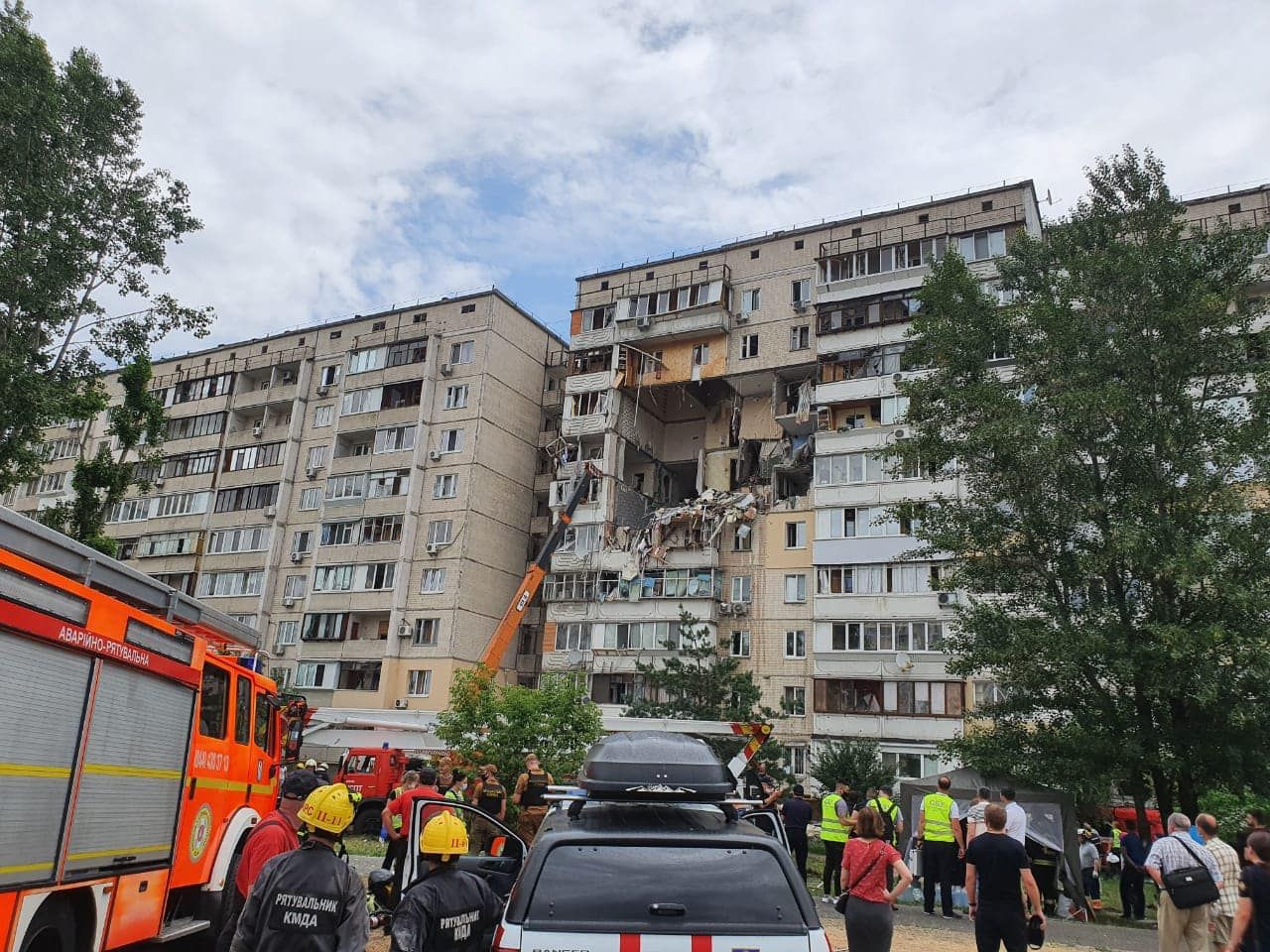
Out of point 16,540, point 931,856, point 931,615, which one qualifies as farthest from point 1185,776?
point 16,540

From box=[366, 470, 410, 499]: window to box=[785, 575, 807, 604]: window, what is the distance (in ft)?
64.9

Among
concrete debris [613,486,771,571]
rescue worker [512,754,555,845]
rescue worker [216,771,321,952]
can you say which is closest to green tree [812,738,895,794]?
concrete debris [613,486,771,571]

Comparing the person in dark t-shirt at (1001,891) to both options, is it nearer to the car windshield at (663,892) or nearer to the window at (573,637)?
the car windshield at (663,892)

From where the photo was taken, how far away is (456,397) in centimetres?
4825

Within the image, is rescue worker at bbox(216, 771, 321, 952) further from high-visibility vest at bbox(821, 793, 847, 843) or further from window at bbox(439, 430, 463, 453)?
window at bbox(439, 430, 463, 453)

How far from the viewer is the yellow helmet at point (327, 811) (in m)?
4.70

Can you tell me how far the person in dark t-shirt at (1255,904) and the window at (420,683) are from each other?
3924 cm

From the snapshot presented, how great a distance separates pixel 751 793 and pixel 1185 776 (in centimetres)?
1101

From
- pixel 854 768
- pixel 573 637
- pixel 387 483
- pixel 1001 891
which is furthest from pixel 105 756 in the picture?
pixel 387 483

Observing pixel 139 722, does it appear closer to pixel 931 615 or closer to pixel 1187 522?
pixel 1187 522

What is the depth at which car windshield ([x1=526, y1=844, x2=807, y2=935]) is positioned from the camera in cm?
454

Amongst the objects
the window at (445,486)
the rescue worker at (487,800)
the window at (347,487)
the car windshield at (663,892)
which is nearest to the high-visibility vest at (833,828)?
the rescue worker at (487,800)

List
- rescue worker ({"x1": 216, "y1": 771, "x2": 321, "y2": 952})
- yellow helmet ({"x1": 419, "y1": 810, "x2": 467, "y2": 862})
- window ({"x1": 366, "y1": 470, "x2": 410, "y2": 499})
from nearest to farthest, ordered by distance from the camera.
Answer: yellow helmet ({"x1": 419, "y1": 810, "x2": 467, "y2": 862}) < rescue worker ({"x1": 216, "y1": 771, "x2": 321, "y2": 952}) < window ({"x1": 366, "y1": 470, "x2": 410, "y2": 499})

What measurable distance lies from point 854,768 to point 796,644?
945cm
